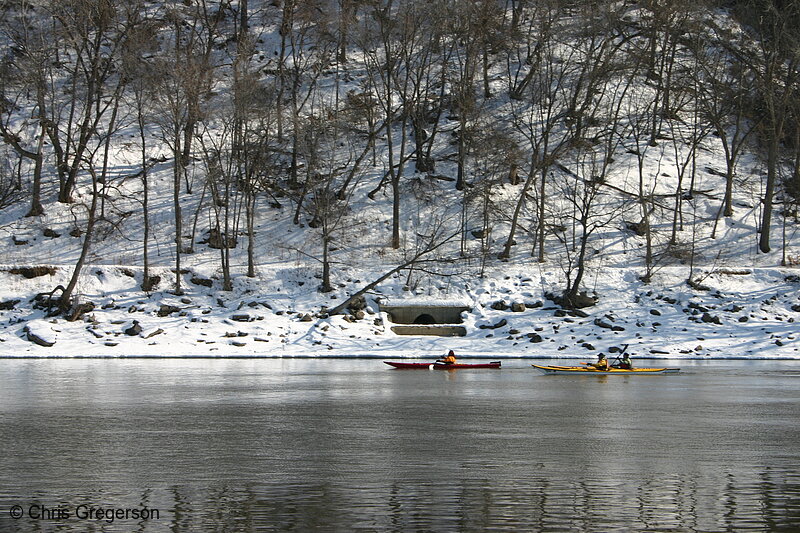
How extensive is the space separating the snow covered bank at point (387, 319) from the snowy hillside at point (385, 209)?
138mm

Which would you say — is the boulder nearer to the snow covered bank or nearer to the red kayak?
the snow covered bank

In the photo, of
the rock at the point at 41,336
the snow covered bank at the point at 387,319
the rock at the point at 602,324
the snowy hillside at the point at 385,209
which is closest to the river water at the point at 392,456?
the rock at the point at 41,336

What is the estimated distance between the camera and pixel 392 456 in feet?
45.4

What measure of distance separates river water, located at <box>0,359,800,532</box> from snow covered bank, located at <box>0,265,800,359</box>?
456 inches

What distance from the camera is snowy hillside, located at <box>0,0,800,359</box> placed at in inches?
1575

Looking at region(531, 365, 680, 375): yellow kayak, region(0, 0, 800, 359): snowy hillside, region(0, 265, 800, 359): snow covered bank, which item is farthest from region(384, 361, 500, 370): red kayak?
region(0, 0, 800, 359): snowy hillside

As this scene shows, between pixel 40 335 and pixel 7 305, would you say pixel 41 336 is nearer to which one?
pixel 40 335

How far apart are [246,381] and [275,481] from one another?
1491cm

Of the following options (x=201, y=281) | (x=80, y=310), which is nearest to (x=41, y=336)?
(x=80, y=310)

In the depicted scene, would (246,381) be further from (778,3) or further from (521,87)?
(778,3)

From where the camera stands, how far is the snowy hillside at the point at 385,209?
40000mm

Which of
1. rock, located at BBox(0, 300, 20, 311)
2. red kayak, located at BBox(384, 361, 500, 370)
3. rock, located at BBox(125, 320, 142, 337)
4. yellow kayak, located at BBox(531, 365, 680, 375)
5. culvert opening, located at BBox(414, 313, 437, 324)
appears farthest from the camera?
culvert opening, located at BBox(414, 313, 437, 324)

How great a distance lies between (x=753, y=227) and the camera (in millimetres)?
53781

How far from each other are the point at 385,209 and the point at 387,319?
1303cm
